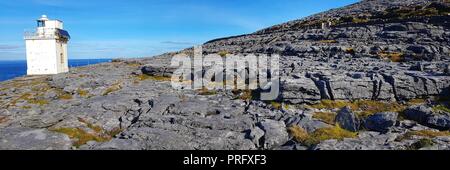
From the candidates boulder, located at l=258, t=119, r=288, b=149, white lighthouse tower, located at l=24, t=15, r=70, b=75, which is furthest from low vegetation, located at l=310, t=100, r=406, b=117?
white lighthouse tower, located at l=24, t=15, r=70, b=75

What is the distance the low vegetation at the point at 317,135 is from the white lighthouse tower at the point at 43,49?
3863cm

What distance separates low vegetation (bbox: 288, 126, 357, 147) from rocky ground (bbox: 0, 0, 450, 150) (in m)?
0.05

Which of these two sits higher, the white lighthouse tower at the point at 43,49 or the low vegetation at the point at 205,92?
the white lighthouse tower at the point at 43,49

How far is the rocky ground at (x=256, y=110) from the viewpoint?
648 inches

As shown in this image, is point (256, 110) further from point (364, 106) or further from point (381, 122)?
point (381, 122)

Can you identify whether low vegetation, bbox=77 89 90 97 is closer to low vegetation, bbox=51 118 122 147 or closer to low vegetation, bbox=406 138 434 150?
low vegetation, bbox=51 118 122 147

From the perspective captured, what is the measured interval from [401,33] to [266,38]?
22.1 metres

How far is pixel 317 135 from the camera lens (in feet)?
54.7

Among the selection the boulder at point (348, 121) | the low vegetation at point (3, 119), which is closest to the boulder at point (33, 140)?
the low vegetation at point (3, 119)

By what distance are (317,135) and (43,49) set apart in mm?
40721

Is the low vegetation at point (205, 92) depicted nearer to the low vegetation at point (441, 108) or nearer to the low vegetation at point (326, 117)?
the low vegetation at point (326, 117)

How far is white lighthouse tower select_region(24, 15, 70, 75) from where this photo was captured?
149 feet

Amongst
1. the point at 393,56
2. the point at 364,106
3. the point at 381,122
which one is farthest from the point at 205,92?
the point at 393,56
